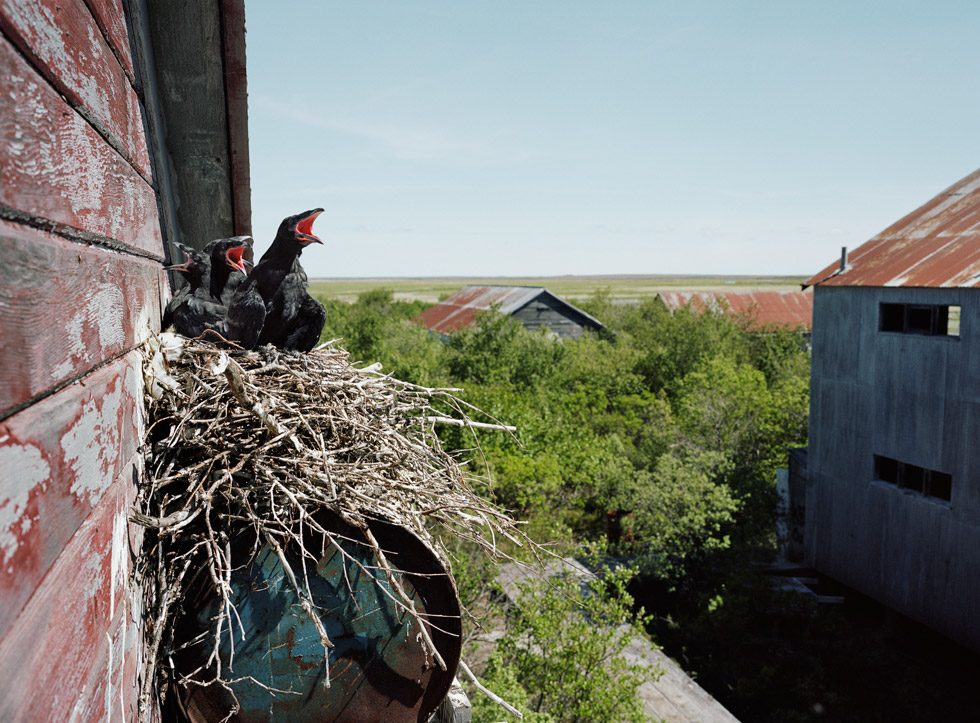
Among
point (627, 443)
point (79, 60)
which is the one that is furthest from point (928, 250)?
point (79, 60)

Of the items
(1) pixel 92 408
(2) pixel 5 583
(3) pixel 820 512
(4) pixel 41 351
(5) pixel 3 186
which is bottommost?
(3) pixel 820 512

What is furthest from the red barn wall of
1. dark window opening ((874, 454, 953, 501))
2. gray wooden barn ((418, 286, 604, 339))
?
gray wooden barn ((418, 286, 604, 339))

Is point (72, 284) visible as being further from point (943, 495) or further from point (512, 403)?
point (512, 403)

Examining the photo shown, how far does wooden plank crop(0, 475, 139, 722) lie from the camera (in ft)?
3.23

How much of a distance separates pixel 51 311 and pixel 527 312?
1410 inches

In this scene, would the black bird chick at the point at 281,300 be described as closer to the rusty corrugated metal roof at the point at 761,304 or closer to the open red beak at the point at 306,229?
the open red beak at the point at 306,229

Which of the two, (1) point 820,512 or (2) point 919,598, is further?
(1) point 820,512

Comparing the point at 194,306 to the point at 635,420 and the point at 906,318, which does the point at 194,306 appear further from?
the point at 635,420

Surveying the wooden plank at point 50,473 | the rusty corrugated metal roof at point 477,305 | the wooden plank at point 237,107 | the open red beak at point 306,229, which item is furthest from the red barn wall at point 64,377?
the rusty corrugated metal roof at point 477,305

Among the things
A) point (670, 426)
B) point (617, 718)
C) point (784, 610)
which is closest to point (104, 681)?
point (617, 718)

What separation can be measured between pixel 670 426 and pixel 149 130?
19.5m

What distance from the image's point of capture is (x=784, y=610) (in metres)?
14.7

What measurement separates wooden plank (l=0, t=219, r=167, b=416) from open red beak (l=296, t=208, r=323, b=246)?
168cm

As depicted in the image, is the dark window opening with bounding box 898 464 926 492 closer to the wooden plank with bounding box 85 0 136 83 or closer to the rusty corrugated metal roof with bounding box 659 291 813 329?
the wooden plank with bounding box 85 0 136 83
